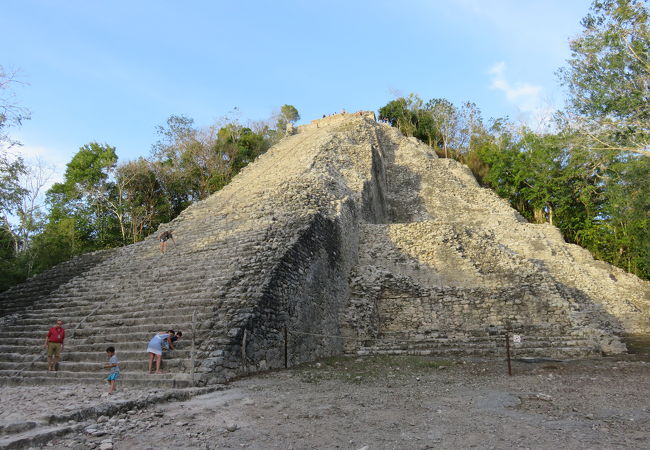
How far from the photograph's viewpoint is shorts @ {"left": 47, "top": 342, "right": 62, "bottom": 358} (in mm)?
7473

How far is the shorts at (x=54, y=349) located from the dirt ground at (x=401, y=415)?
3587 millimetres

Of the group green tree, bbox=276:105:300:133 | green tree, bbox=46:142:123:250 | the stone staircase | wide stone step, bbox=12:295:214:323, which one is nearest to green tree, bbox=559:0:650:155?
the stone staircase

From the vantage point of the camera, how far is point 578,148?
1243 centimetres

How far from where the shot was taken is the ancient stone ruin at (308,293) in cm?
771

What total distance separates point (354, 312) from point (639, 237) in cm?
1451

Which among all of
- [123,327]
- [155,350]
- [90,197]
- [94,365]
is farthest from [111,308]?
[90,197]

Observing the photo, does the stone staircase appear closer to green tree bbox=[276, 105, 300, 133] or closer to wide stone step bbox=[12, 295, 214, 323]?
wide stone step bbox=[12, 295, 214, 323]

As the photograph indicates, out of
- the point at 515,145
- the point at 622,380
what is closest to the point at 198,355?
the point at 622,380

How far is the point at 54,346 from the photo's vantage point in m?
7.54

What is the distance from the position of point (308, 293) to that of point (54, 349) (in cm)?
504

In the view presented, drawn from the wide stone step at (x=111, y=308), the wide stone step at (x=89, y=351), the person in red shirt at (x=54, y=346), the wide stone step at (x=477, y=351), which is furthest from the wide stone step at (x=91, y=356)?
the wide stone step at (x=477, y=351)

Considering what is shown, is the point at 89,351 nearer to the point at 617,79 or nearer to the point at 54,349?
the point at 54,349

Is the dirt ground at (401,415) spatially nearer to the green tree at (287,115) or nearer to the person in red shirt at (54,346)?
the person in red shirt at (54,346)

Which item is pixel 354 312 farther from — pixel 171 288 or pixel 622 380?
pixel 622 380
